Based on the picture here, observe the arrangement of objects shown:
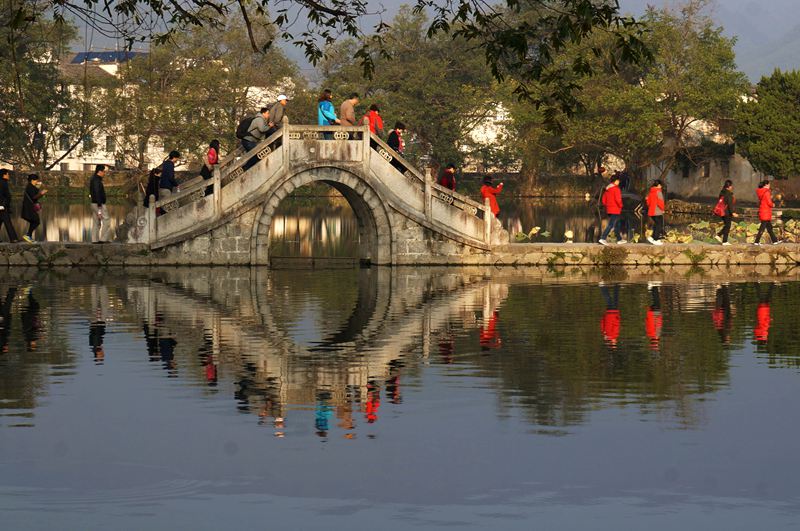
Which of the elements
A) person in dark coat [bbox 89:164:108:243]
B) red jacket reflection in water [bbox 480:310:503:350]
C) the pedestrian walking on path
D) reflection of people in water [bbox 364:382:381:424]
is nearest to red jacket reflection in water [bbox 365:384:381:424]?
reflection of people in water [bbox 364:382:381:424]

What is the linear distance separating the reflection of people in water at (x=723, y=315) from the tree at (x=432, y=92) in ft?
224

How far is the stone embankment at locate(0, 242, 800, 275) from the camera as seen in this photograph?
34.4 meters

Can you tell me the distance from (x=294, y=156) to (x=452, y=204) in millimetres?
4085

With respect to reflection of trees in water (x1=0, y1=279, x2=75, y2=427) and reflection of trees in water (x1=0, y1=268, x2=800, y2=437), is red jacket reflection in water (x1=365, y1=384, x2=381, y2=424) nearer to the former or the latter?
reflection of trees in water (x1=0, y1=268, x2=800, y2=437)

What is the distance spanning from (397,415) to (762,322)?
10754 mm

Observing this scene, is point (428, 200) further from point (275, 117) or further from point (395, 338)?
point (395, 338)

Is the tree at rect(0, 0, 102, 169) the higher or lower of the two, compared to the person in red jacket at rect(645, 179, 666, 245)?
higher

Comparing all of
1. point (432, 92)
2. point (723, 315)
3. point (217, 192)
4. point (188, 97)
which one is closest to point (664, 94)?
point (432, 92)

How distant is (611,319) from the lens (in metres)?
24.0

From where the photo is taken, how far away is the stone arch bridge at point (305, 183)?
113 ft

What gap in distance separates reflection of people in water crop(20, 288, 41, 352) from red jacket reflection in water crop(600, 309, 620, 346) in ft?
26.3

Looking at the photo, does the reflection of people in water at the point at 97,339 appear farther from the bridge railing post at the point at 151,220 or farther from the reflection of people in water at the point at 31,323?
the bridge railing post at the point at 151,220

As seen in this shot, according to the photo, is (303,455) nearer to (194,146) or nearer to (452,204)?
(452,204)

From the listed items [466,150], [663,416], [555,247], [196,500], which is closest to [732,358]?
[663,416]
